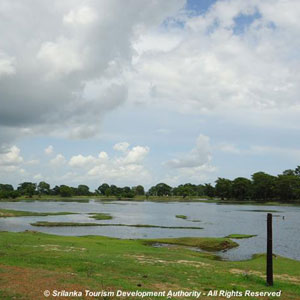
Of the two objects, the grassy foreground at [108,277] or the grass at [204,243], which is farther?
the grass at [204,243]

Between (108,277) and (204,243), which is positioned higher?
(108,277)

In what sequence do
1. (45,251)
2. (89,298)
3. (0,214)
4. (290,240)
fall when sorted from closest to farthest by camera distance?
(89,298) < (45,251) < (290,240) < (0,214)

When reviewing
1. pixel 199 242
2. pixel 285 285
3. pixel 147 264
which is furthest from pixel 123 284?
pixel 199 242

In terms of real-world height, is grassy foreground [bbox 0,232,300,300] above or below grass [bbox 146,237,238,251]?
above

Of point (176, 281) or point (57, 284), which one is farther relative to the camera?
point (176, 281)

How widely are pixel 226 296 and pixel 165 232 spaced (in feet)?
166

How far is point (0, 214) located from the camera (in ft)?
307

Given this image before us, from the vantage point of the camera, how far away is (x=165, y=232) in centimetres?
6750

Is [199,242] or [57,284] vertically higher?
[57,284]

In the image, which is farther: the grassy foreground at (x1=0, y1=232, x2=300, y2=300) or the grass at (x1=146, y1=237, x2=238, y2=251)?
the grass at (x1=146, y1=237, x2=238, y2=251)

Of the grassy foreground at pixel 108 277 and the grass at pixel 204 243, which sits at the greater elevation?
the grassy foreground at pixel 108 277

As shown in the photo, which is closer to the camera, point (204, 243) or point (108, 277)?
point (108, 277)

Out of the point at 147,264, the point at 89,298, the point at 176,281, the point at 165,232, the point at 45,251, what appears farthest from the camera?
the point at 165,232

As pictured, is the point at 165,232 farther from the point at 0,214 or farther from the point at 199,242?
the point at 0,214
